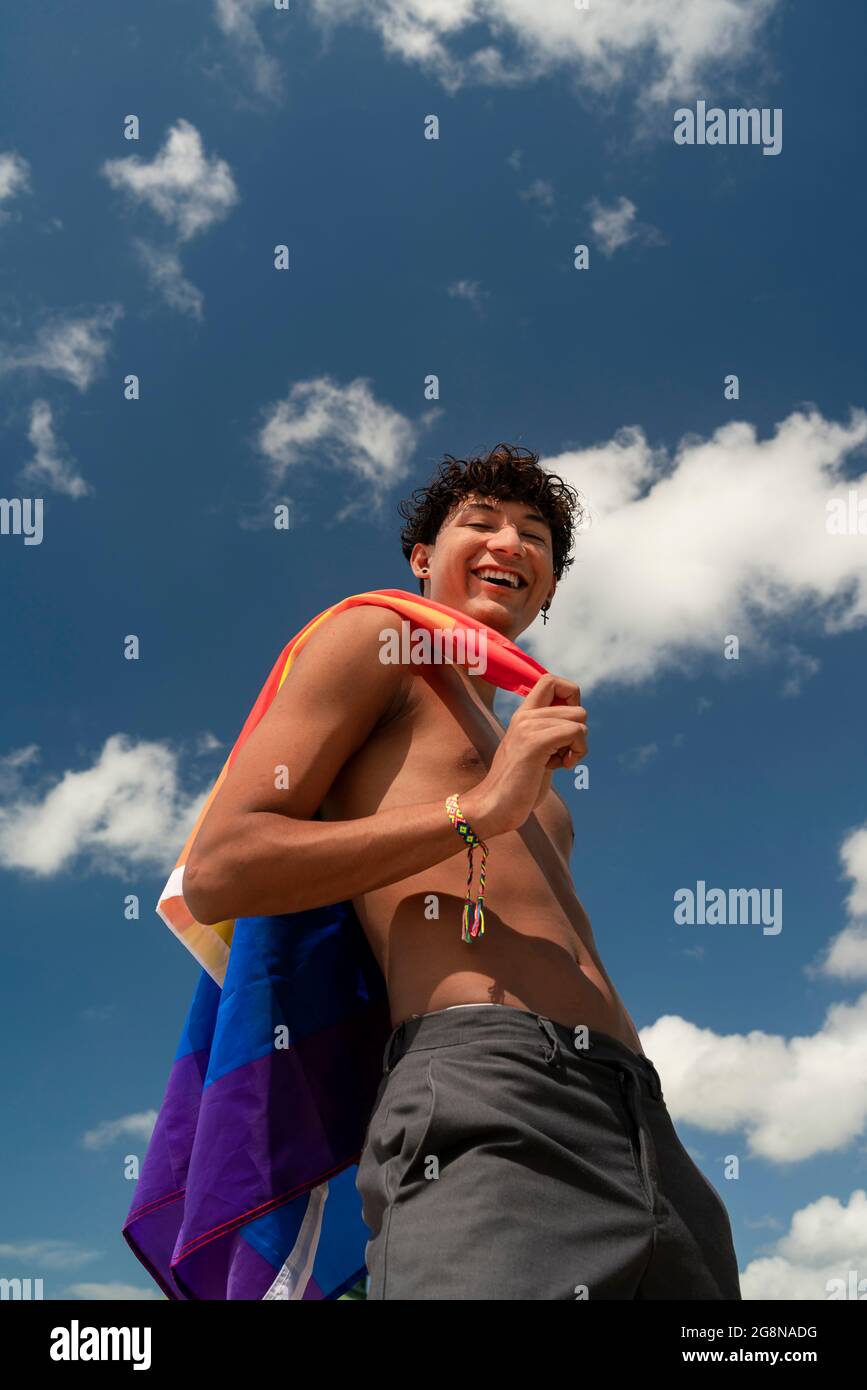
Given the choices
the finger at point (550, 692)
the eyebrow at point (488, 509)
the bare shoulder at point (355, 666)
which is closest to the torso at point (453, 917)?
the bare shoulder at point (355, 666)

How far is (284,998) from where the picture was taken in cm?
330

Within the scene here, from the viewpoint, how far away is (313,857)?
2713 mm

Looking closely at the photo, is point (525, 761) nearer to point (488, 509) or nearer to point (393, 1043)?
point (393, 1043)

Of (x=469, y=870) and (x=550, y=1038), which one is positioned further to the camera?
(x=469, y=870)

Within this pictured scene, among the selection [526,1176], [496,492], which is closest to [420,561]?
[496,492]

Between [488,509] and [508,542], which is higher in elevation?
[488,509]

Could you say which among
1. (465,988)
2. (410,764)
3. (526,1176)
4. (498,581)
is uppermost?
(498,581)

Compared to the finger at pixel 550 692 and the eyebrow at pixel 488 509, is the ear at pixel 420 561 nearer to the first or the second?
the eyebrow at pixel 488 509

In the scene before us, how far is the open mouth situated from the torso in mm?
711

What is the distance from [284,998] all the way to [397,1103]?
693 millimetres

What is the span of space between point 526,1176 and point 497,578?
2099 millimetres
